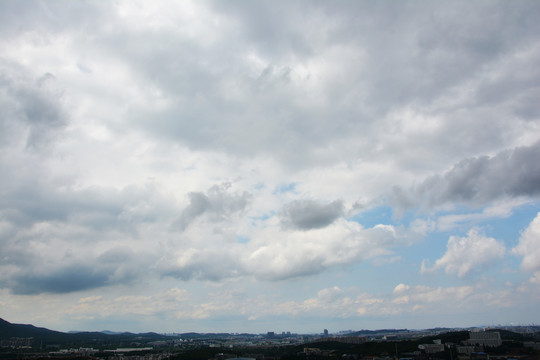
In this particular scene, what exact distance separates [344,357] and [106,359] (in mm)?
116545

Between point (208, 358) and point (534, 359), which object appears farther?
point (208, 358)

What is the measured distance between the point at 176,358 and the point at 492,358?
140839 millimetres

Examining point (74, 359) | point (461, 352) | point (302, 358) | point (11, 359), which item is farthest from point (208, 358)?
point (461, 352)

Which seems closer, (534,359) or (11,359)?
(534,359)

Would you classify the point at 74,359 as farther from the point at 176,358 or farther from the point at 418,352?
the point at 418,352

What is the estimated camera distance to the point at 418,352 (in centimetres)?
18575

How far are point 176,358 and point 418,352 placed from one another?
381ft

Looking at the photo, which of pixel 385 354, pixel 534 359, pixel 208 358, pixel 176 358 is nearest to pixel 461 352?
pixel 385 354

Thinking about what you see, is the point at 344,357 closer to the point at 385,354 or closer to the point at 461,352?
the point at 385,354

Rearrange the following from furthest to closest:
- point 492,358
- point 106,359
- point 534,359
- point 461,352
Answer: point 106,359 < point 461,352 < point 492,358 < point 534,359

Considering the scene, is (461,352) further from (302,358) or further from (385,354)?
(302,358)

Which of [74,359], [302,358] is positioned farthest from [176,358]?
[302,358]

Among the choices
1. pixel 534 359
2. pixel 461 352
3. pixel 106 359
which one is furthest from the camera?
pixel 106 359

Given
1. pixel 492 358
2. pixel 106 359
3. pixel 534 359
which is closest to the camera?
pixel 534 359
